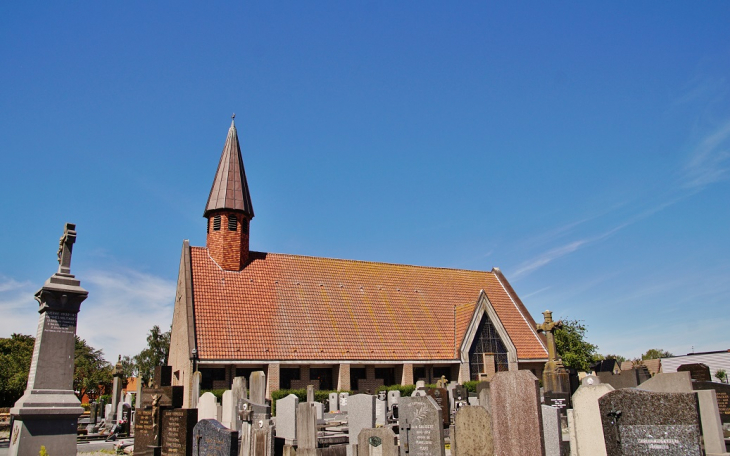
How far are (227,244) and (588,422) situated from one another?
25.9m

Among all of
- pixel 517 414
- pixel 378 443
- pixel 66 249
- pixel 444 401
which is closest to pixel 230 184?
pixel 66 249

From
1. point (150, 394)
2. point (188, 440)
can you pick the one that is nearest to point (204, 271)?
point (150, 394)

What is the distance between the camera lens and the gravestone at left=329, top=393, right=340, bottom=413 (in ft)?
79.2

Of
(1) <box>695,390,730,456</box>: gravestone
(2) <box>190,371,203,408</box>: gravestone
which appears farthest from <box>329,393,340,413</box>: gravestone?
(1) <box>695,390,730,456</box>: gravestone

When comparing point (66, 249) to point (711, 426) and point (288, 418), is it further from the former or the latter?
point (711, 426)

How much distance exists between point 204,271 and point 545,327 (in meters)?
18.2

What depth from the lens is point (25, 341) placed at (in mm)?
57312

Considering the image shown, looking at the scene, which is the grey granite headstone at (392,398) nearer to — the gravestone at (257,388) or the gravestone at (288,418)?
the gravestone at (257,388)

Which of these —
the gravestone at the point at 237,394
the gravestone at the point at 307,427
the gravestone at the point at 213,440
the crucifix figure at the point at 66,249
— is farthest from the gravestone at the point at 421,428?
the crucifix figure at the point at 66,249

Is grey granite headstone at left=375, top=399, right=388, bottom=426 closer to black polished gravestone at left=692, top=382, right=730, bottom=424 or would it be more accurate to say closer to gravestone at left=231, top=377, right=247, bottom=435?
gravestone at left=231, top=377, right=247, bottom=435

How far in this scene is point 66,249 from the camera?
572 inches

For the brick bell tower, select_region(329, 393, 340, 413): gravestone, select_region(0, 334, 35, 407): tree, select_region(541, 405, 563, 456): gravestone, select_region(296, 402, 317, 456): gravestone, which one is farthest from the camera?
select_region(0, 334, 35, 407): tree

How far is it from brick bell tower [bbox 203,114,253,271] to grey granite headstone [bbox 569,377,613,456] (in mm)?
25058

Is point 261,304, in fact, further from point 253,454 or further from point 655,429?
point 655,429
